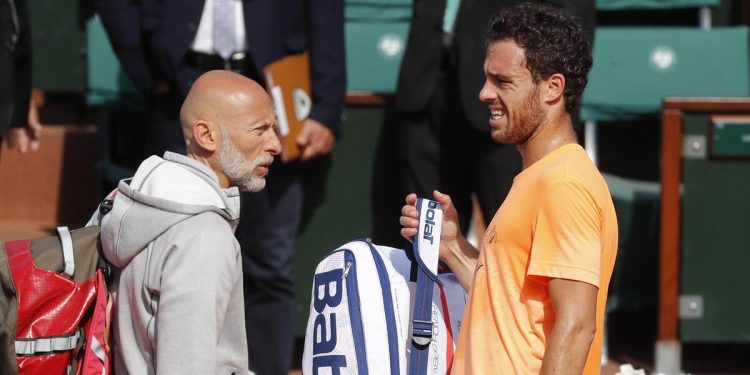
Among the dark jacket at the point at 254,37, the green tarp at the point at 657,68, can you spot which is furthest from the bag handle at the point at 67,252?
the green tarp at the point at 657,68

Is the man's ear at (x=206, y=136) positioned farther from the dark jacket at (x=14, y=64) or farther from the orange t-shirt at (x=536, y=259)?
the dark jacket at (x=14, y=64)

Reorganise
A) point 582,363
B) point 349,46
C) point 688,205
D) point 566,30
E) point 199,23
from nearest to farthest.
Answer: point 582,363 < point 566,30 < point 199,23 < point 688,205 < point 349,46

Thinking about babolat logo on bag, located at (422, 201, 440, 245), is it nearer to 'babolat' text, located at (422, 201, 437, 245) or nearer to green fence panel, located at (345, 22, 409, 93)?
'babolat' text, located at (422, 201, 437, 245)

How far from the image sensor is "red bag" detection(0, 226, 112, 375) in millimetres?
2906

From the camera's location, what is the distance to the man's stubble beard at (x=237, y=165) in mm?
3188

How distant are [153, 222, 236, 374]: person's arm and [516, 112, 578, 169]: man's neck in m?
0.72

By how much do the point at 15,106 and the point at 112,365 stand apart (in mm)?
2358

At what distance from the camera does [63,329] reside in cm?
296

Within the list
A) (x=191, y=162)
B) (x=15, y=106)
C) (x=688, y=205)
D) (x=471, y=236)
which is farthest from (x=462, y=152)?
(x=191, y=162)

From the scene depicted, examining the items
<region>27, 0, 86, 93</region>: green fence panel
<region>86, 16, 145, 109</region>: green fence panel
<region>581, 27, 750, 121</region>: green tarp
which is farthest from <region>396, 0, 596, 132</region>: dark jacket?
<region>27, 0, 86, 93</region>: green fence panel

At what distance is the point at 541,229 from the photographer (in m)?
2.76

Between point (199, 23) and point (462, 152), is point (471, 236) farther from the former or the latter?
point (199, 23)

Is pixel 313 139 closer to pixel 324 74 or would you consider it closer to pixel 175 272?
pixel 324 74

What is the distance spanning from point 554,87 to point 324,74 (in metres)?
2.34
